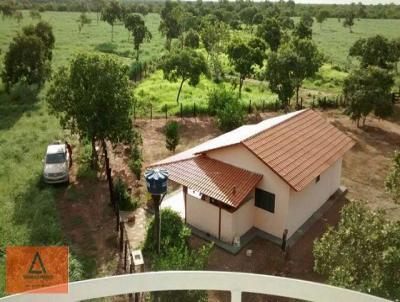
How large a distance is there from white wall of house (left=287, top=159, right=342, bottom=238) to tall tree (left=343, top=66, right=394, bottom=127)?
9.75 metres

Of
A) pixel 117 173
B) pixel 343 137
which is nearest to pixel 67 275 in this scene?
pixel 117 173

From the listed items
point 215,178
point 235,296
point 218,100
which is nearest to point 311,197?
point 215,178

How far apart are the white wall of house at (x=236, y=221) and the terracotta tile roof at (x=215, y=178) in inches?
35.6

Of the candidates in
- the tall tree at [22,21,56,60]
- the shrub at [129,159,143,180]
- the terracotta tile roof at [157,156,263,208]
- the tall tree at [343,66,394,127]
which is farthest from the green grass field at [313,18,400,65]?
the terracotta tile roof at [157,156,263,208]

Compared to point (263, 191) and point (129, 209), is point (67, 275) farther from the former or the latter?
point (263, 191)

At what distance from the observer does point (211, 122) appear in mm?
30703

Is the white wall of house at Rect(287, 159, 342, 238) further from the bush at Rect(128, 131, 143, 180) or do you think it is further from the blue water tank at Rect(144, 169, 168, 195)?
the bush at Rect(128, 131, 143, 180)

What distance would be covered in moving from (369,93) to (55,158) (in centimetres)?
2082

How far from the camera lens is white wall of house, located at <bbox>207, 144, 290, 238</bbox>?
55.1 feet

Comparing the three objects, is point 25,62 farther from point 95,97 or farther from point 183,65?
point 95,97

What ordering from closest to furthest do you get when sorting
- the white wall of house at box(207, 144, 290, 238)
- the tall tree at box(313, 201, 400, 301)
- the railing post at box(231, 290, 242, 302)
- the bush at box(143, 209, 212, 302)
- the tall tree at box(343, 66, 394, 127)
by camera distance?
the railing post at box(231, 290, 242, 302) < the tall tree at box(313, 201, 400, 301) < the bush at box(143, 209, 212, 302) < the white wall of house at box(207, 144, 290, 238) < the tall tree at box(343, 66, 394, 127)

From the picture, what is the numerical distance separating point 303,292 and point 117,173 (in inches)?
656

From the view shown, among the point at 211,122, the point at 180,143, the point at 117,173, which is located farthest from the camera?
the point at 211,122

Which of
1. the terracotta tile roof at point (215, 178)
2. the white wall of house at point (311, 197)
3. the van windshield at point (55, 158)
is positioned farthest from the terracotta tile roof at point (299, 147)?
the van windshield at point (55, 158)
